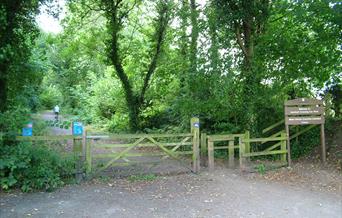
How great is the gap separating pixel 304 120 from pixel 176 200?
5.80 meters

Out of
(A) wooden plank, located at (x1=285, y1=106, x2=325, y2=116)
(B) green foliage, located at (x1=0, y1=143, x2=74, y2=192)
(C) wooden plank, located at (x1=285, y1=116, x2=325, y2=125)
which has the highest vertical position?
(A) wooden plank, located at (x1=285, y1=106, x2=325, y2=116)

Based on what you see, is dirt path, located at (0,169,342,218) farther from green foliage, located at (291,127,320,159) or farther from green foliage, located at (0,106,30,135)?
green foliage, located at (291,127,320,159)

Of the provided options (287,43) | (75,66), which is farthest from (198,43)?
(75,66)

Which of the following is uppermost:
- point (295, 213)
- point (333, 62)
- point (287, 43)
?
point (287, 43)

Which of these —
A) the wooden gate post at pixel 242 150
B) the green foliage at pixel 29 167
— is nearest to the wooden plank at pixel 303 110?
the wooden gate post at pixel 242 150

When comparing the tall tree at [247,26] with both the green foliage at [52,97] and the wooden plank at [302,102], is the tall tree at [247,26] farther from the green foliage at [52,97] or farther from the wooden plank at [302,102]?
the green foliage at [52,97]

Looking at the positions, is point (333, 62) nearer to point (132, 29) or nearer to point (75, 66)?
point (132, 29)

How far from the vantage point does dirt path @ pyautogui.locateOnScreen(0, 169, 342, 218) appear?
6.43 meters

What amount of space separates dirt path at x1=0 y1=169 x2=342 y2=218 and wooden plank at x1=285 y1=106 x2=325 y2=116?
2853 mm

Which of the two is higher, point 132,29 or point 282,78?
point 132,29

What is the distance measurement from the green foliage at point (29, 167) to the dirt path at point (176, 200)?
0.95 feet

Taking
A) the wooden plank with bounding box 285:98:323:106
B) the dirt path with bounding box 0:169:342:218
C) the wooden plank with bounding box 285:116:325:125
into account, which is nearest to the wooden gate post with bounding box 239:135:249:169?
the dirt path with bounding box 0:169:342:218

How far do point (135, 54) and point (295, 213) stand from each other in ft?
44.2

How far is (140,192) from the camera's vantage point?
7.85m
